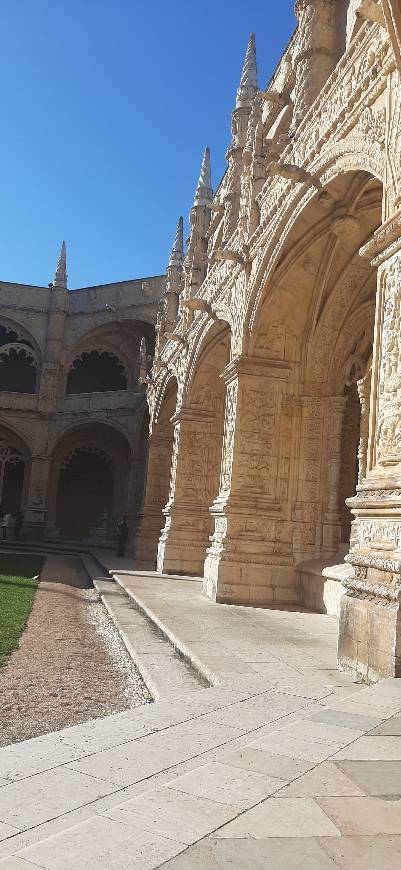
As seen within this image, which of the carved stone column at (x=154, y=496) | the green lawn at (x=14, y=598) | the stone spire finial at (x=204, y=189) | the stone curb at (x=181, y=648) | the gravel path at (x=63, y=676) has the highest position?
the stone spire finial at (x=204, y=189)

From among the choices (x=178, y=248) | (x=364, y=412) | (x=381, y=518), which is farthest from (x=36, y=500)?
(x=381, y=518)

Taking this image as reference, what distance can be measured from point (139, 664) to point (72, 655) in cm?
95

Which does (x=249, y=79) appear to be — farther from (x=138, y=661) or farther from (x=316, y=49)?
(x=138, y=661)

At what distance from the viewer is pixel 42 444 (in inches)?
1057

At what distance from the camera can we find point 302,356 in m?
10.3

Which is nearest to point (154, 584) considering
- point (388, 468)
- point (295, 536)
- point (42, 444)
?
point (295, 536)

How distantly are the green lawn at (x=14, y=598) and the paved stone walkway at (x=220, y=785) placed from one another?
2.41 metres

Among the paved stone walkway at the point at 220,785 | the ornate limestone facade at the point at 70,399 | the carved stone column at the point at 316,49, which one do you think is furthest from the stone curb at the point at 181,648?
the ornate limestone facade at the point at 70,399

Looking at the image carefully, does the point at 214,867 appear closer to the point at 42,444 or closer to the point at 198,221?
the point at 198,221

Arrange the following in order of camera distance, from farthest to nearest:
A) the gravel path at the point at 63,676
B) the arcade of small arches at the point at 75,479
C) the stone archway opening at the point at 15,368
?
1. the stone archway opening at the point at 15,368
2. the arcade of small arches at the point at 75,479
3. the gravel path at the point at 63,676

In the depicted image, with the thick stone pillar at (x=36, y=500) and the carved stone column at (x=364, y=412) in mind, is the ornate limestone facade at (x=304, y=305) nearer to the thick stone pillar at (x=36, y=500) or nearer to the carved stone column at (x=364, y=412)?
the carved stone column at (x=364, y=412)

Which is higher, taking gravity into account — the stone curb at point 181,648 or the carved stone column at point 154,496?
the carved stone column at point 154,496

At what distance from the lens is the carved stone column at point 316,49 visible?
29.8 feet

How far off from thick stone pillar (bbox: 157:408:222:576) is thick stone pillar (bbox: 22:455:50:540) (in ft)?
39.4
